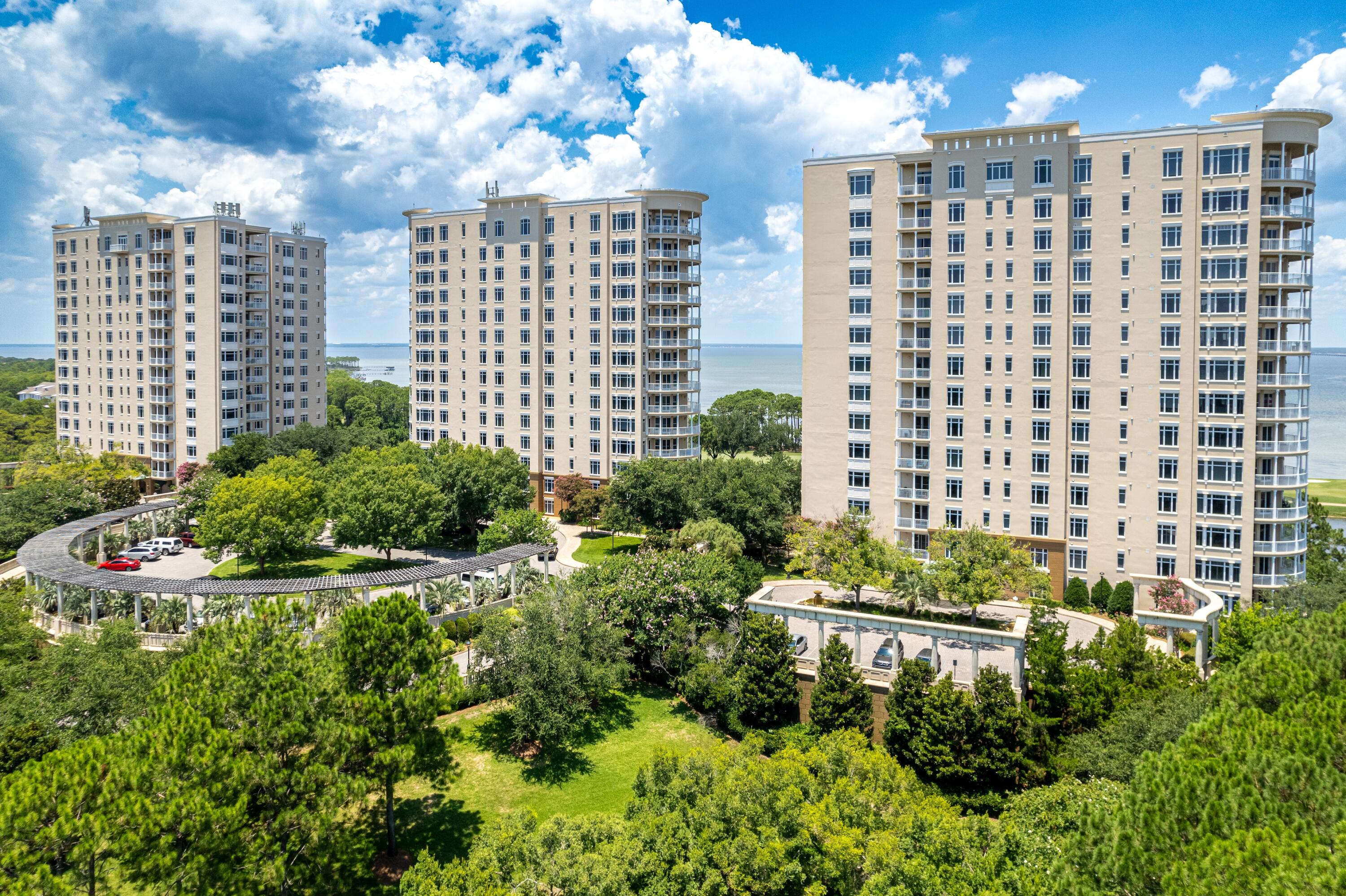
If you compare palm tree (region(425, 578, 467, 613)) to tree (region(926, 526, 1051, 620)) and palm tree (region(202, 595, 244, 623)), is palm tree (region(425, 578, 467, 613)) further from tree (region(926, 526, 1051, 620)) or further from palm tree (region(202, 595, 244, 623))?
tree (region(926, 526, 1051, 620))

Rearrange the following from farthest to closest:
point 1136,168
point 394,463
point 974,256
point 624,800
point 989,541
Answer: point 394,463
point 974,256
point 1136,168
point 989,541
point 624,800

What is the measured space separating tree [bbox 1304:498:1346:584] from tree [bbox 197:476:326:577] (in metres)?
64.8

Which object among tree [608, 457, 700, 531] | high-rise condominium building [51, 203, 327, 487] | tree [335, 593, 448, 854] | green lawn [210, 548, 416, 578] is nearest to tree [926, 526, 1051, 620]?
tree [608, 457, 700, 531]

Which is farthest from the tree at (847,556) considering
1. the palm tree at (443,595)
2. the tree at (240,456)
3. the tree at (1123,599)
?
the tree at (240,456)

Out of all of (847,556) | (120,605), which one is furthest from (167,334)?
(847,556)

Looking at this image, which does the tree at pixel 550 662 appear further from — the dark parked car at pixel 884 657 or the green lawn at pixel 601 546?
the green lawn at pixel 601 546

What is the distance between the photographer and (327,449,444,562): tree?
182 feet

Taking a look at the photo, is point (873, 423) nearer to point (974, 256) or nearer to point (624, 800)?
point (974, 256)

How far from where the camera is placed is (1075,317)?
2020 inches

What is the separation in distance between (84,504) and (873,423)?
61931 millimetres

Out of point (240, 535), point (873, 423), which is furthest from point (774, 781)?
point (240, 535)

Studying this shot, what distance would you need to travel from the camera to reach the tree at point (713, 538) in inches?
1980

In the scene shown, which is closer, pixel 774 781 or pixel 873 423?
pixel 774 781

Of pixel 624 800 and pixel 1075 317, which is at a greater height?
pixel 1075 317
